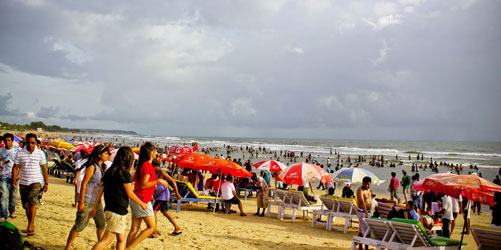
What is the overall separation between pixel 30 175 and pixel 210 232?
3978 mm

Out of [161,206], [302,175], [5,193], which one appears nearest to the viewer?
[5,193]

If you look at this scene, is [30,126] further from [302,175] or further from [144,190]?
[144,190]

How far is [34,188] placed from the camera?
235 inches

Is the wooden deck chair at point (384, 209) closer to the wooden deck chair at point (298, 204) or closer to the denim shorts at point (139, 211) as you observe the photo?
the wooden deck chair at point (298, 204)

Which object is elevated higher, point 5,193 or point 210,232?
point 5,193

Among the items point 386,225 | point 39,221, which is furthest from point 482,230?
point 39,221

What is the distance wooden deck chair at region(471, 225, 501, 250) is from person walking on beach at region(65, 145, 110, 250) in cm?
577

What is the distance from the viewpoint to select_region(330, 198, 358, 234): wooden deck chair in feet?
30.0

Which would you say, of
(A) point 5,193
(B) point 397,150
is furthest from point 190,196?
(B) point 397,150

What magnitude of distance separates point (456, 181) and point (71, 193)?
12.4m

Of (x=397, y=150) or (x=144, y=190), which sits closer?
(x=144, y=190)

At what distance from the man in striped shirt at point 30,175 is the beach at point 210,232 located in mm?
518

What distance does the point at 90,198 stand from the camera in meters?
5.10

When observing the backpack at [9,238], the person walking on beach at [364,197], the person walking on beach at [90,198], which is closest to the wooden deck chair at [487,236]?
the person walking on beach at [364,197]
